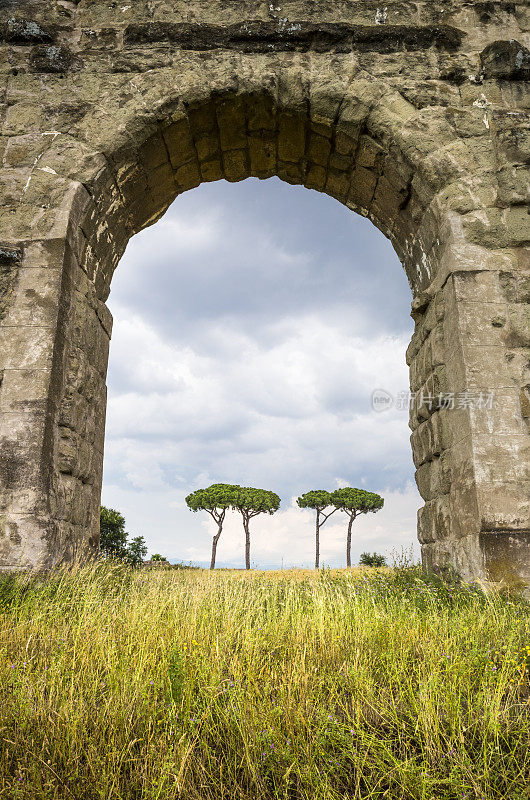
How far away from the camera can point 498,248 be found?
4.65 meters

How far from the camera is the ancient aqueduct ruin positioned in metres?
4.27

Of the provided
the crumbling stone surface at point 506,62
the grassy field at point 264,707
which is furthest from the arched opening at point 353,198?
the grassy field at point 264,707

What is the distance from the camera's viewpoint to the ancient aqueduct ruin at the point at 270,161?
4.27 meters

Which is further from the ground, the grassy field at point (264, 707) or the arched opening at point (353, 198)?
the arched opening at point (353, 198)

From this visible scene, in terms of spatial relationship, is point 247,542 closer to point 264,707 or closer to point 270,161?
point 270,161

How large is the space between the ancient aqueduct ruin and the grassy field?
1.49 meters

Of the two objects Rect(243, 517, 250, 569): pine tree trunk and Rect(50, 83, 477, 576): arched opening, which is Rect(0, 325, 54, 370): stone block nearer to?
Rect(50, 83, 477, 576): arched opening

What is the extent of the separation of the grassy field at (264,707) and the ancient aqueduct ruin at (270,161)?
1487mm

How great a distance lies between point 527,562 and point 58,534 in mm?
3631

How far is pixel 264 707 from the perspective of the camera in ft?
6.67

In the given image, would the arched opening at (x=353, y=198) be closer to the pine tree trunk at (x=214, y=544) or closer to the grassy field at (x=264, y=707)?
the grassy field at (x=264, y=707)

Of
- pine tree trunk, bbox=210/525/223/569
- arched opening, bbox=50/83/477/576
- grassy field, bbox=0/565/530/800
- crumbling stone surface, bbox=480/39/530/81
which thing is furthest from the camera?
pine tree trunk, bbox=210/525/223/569

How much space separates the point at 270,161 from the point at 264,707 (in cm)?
562

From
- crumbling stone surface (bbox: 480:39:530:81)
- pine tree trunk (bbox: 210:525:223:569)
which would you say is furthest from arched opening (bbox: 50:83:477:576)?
pine tree trunk (bbox: 210:525:223:569)
